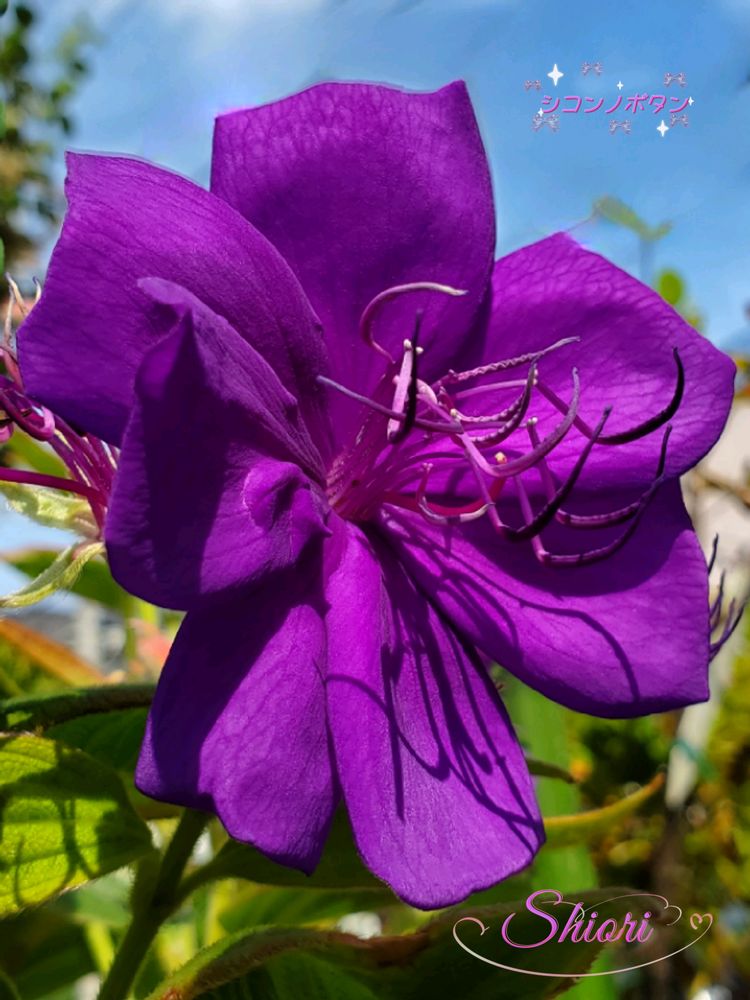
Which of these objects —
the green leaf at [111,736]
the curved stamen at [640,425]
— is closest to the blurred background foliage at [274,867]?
the green leaf at [111,736]

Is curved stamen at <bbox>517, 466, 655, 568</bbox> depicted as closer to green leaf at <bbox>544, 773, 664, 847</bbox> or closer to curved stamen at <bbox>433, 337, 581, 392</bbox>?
curved stamen at <bbox>433, 337, 581, 392</bbox>

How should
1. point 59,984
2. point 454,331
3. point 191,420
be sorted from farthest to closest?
point 59,984
point 454,331
point 191,420

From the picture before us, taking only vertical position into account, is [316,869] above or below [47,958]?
above

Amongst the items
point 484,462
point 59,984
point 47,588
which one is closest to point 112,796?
point 47,588

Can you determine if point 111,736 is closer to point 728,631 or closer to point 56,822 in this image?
point 56,822

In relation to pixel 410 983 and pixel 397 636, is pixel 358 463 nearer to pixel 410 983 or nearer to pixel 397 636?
pixel 397 636

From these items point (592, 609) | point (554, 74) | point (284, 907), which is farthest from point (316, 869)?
point (554, 74)

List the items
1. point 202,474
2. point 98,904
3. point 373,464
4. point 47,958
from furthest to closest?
point 47,958 → point 98,904 → point 373,464 → point 202,474

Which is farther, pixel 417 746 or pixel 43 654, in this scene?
pixel 43 654

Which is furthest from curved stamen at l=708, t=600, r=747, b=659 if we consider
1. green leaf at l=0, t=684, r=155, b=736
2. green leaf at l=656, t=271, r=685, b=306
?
green leaf at l=656, t=271, r=685, b=306
